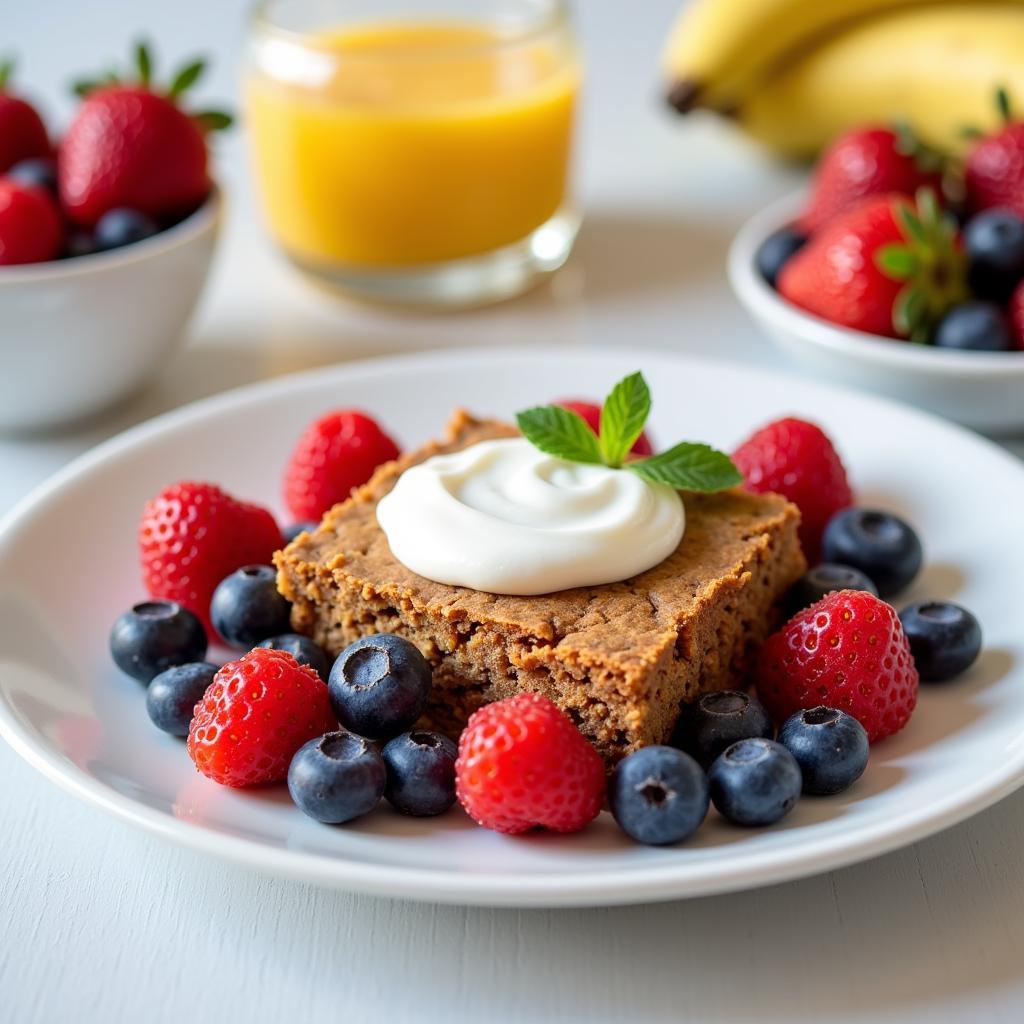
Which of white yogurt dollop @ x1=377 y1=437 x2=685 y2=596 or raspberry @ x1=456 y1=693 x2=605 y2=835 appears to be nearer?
raspberry @ x1=456 y1=693 x2=605 y2=835

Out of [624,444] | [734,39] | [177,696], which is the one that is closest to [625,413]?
[624,444]

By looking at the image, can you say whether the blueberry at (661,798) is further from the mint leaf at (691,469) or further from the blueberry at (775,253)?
the blueberry at (775,253)

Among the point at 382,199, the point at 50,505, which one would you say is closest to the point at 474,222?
the point at 382,199

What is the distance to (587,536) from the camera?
82.0 inches

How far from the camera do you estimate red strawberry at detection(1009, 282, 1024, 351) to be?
2.99 meters

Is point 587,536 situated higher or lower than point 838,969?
higher

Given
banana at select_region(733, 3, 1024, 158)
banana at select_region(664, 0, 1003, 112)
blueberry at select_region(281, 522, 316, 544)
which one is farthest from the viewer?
banana at select_region(664, 0, 1003, 112)

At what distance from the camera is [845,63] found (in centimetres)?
418

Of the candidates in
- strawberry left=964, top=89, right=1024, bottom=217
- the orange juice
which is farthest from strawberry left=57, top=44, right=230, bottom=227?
strawberry left=964, top=89, right=1024, bottom=217

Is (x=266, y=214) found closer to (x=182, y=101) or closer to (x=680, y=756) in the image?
(x=182, y=101)

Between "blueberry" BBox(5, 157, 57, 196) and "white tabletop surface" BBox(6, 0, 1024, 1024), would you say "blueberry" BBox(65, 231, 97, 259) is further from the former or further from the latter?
"white tabletop surface" BBox(6, 0, 1024, 1024)

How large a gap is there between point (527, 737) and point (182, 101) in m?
2.14

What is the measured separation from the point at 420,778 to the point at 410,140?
1.97 meters

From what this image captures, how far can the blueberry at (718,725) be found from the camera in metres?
1.95
